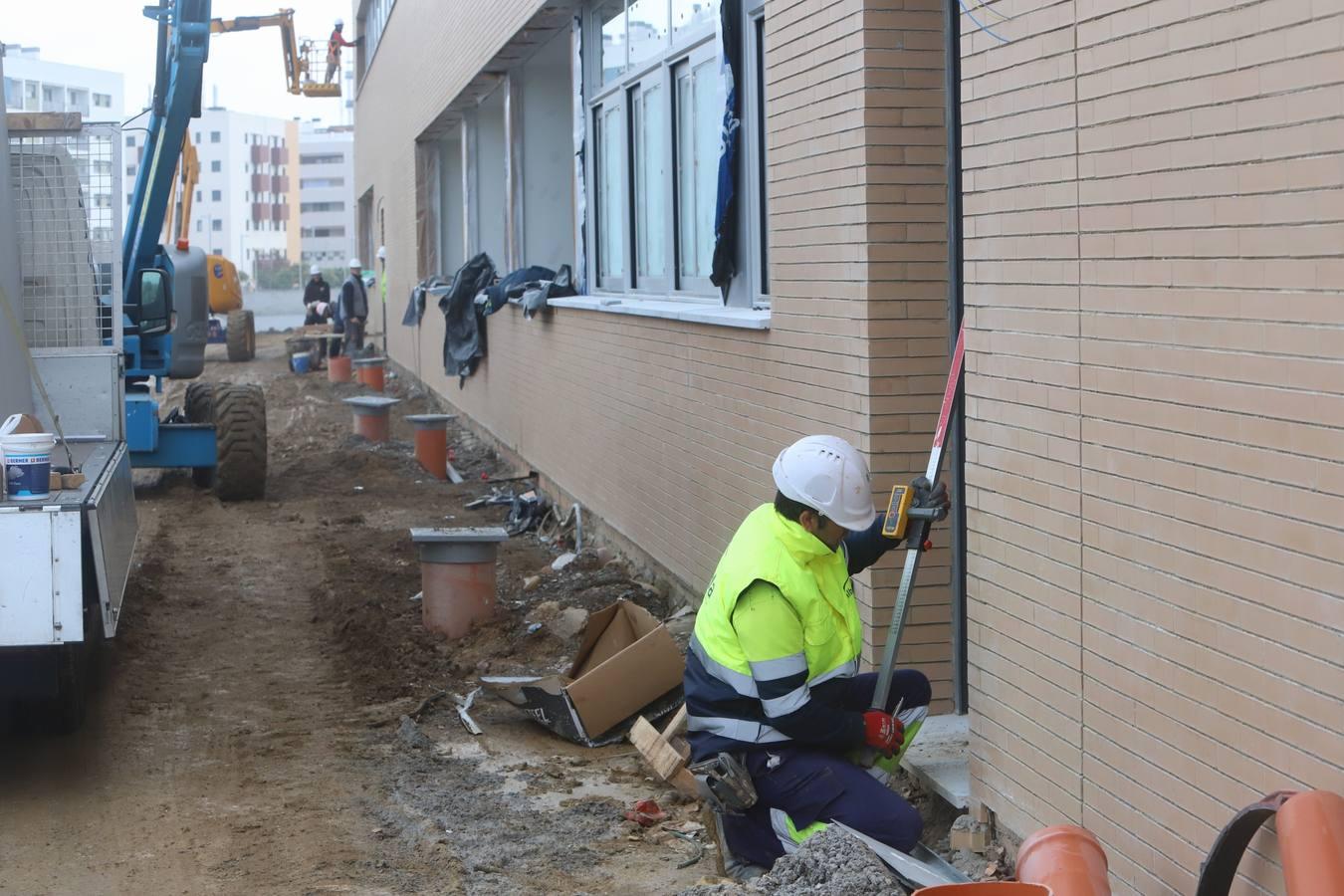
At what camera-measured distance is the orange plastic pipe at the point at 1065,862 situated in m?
3.59

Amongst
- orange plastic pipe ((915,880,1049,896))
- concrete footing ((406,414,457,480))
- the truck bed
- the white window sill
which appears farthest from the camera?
concrete footing ((406,414,457,480))

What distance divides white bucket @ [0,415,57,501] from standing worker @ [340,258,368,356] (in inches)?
949

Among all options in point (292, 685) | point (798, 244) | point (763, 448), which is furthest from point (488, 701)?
point (798, 244)

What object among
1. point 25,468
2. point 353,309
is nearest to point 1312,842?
point 25,468

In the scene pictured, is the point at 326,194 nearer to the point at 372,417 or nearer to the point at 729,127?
the point at 372,417

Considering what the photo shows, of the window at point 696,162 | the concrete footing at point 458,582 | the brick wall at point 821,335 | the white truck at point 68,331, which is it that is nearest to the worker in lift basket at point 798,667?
the brick wall at point 821,335

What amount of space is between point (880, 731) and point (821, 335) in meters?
1.95

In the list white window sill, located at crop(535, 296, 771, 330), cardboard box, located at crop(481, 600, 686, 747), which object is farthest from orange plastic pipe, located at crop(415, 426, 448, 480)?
cardboard box, located at crop(481, 600, 686, 747)

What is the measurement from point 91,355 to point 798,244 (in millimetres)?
4181

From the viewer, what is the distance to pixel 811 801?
15.9 feet

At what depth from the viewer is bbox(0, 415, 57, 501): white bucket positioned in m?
5.72

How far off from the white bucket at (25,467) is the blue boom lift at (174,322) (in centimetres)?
695

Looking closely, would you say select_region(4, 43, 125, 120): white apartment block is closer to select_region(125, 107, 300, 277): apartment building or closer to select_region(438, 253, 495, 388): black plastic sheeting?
select_region(125, 107, 300, 277): apartment building

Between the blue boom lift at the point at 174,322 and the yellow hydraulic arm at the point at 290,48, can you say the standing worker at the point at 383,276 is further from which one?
the blue boom lift at the point at 174,322
